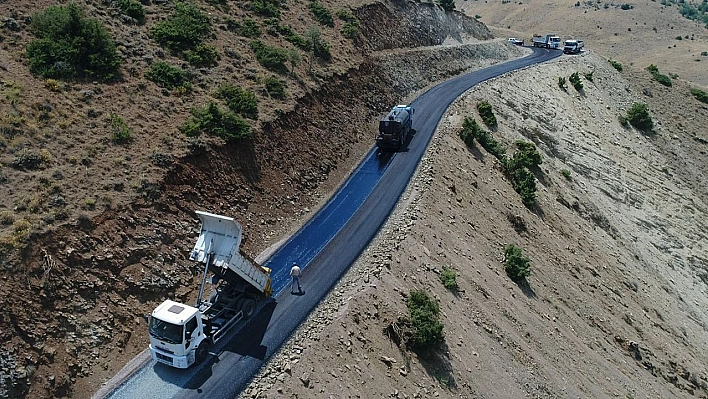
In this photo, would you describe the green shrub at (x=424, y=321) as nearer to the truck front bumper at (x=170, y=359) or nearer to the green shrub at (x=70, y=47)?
the truck front bumper at (x=170, y=359)

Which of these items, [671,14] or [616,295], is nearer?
[616,295]

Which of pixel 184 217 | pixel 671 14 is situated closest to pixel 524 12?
pixel 671 14

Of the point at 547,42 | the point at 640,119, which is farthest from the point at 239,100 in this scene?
the point at 547,42

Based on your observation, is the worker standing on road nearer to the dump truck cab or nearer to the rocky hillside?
the rocky hillside

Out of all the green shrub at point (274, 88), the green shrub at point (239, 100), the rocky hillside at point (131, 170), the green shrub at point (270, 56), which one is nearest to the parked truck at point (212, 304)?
the rocky hillside at point (131, 170)

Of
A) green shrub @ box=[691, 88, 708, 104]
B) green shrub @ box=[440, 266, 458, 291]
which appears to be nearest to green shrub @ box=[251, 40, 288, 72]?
green shrub @ box=[440, 266, 458, 291]

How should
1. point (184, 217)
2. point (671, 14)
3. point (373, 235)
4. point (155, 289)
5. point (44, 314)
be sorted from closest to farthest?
point (44, 314) → point (155, 289) → point (184, 217) → point (373, 235) → point (671, 14)

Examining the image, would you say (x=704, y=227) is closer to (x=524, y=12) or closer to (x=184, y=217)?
(x=184, y=217)
